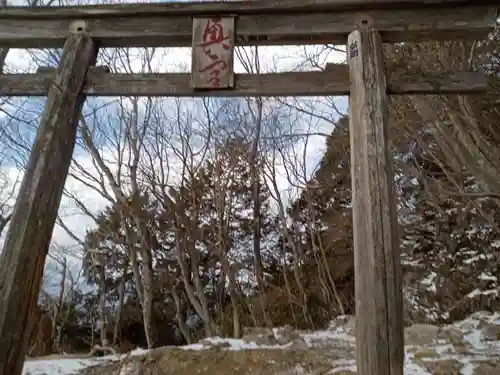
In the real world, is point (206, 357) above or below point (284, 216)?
below

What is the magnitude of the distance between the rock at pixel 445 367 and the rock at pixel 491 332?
1249 millimetres

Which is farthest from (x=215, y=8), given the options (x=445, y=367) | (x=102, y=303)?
(x=102, y=303)

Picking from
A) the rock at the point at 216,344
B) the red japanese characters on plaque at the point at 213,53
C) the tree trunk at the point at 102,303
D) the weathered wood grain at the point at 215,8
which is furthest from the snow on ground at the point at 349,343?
the tree trunk at the point at 102,303

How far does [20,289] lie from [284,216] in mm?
9658

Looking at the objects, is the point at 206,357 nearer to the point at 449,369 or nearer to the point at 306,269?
the point at 449,369

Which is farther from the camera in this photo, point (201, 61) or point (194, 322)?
point (194, 322)

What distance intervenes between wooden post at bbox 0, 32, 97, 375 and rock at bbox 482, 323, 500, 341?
18.7ft

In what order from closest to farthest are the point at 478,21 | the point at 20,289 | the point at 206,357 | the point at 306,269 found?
the point at 20,289, the point at 478,21, the point at 206,357, the point at 306,269

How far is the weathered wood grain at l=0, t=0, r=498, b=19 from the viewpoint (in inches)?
127

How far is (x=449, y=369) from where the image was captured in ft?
14.6

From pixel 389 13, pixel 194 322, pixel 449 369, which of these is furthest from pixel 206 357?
pixel 194 322

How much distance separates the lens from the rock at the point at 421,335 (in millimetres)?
5692

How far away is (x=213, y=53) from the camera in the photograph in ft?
10.8

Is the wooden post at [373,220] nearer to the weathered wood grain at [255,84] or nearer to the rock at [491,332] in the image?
the weathered wood grain at [255,84]
